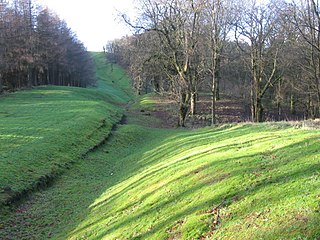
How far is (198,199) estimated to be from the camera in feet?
37.9

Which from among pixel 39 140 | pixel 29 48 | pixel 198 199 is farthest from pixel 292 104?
pixel 198 199

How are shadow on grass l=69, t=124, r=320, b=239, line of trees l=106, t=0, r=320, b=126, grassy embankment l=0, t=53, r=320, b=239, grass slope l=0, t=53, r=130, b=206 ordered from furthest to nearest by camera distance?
line of trees l=106, t=0, r=320, b=126, grass slope l=0, t=53, r=130, b=206, shadow on grass l=69, t=124, r=320, b=239, grassy embankment l=0, t=53, r=320, b=239

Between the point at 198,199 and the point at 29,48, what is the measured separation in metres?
66.1

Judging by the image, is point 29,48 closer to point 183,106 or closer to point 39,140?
point 183,106

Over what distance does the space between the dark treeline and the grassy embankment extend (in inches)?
1872

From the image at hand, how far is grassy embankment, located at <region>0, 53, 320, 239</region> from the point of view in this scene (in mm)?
8758

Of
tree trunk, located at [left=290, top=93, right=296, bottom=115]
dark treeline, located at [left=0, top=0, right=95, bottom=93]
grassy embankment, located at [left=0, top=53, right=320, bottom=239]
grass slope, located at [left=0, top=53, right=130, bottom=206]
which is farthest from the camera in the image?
dark treeline, located at [left=0, top=0, right=95, bottom=93]

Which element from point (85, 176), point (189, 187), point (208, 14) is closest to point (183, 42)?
point (208, 14)

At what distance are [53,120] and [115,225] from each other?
24942 millimetres

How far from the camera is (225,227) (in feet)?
29.3

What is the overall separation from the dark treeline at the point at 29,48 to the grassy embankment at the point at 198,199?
156 ft

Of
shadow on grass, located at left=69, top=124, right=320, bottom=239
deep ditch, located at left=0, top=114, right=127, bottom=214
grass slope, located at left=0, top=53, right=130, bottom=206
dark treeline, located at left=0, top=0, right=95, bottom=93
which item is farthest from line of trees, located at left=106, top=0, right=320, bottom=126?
dark treeline, located at left=0, top=0, right=95, bottom=93

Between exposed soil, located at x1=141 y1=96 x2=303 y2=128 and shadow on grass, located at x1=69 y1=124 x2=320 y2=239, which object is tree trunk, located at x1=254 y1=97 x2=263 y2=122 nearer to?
exposed soil, located at x1=141 y1=96 x2=303 y2=128

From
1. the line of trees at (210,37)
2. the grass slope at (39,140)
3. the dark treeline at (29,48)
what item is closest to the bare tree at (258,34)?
the line of trees at (210,37)
